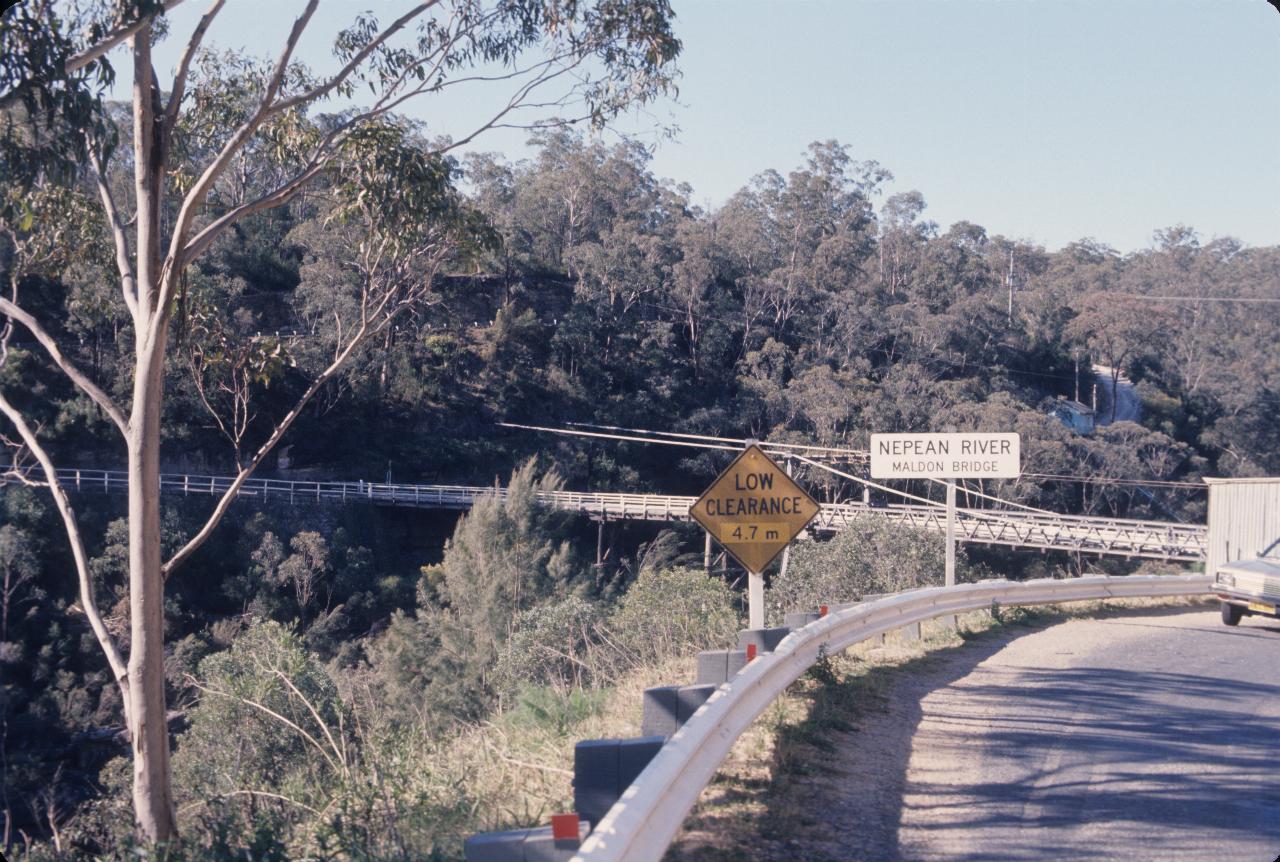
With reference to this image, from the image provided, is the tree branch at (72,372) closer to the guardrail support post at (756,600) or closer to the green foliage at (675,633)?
the green foliage at (675,633)

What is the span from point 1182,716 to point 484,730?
454 centimetres

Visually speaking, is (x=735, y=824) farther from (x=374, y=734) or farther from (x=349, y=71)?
(x=349, y=71)

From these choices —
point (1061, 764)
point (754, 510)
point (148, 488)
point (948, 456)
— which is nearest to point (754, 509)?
point (754, 510)

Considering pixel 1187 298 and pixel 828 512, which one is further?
pixel 1187 298

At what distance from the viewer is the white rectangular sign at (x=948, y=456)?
491 inches

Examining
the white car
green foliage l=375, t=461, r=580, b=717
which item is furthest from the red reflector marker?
green foliage l=375, t=461, r=580, b=717

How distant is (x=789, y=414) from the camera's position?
138 feet

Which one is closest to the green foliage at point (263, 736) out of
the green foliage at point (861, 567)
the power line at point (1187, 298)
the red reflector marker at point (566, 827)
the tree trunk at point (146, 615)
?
the tree trunk at point (146, 615)

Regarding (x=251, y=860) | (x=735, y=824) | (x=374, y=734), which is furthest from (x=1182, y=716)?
(x=251, y=860)

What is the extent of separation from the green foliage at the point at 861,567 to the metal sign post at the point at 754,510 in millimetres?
6010

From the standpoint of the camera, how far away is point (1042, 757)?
6211 millimetres

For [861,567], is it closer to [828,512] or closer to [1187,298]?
[828,512]

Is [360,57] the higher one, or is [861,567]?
[360,57]

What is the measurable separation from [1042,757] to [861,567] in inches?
472
